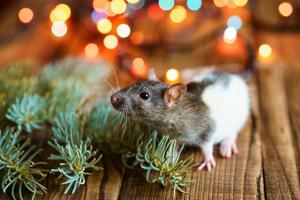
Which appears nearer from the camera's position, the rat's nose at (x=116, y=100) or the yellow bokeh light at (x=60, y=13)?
the rat's nose at (x=116, y=100)

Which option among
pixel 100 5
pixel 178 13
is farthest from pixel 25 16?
pixel 178 13

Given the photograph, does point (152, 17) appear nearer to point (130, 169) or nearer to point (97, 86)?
point (97, 86)

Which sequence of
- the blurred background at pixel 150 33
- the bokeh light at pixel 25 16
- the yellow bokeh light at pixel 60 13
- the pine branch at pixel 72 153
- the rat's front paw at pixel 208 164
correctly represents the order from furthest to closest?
the bokeh light at pixel 25 16, the yellow bokeh light at pixel 60 13, the blurred background at pixel 150 33, the rat's front paw at pixel 208 164, the pine branch at pixel 72 153

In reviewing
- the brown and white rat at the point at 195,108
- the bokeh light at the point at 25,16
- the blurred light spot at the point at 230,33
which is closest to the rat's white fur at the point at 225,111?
the brown and white rat at the point at 195,108

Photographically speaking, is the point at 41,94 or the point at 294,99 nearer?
the point at 41,94

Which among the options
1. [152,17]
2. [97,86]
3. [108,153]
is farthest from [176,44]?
[108,153]

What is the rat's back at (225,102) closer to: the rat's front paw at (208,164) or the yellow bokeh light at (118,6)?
the rat's front paw at (208,164)

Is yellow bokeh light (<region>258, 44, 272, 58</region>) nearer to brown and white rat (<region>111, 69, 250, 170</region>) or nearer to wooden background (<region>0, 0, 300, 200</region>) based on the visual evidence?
wooden background (<region>0, 0, 300, 200</region>)
